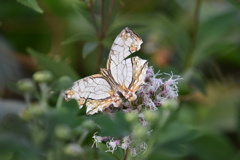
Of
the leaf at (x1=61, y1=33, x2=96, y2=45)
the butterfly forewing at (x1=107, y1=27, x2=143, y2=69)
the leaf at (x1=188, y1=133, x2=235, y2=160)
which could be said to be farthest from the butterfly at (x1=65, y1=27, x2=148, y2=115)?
the leaf at (x1=188, y1=133, x2=235, y2=160)

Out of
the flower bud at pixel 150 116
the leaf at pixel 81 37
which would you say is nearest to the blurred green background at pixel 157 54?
the leaf at pixel 81 37

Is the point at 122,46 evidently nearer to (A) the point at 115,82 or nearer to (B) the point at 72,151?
(A) the point at 115,82

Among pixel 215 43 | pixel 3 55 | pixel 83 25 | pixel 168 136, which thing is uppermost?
pixel 83 25

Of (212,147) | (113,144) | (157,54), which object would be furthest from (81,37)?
(157,54)

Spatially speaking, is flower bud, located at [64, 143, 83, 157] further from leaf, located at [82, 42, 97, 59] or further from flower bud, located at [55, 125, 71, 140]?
leaf, located at [82, 42, 97, 59]

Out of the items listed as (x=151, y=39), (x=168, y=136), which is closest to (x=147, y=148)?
(x=168, y=136)

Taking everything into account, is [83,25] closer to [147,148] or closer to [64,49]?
[64,49]
